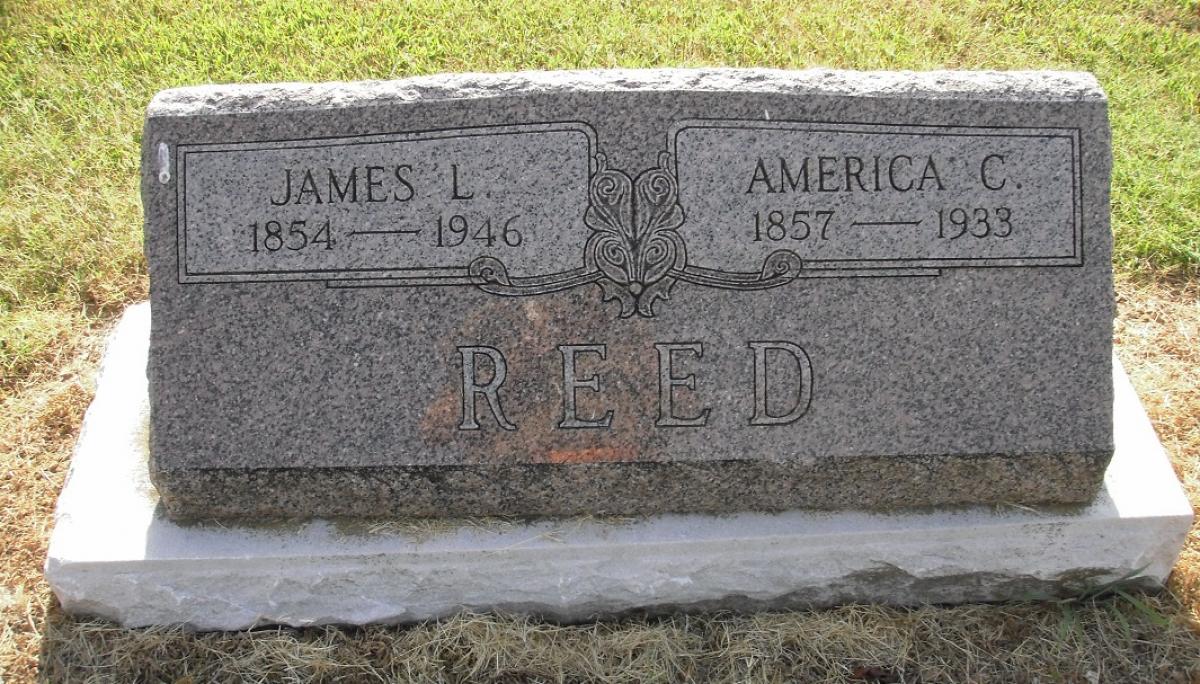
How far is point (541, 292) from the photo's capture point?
7.79 feet

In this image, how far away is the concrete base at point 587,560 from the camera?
2.44 metres

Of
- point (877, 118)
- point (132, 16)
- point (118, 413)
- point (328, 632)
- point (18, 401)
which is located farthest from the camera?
point (132, 16)

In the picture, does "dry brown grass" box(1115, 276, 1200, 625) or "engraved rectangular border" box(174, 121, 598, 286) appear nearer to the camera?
"engraved rectangular border" box(174, 121, 598, 286)

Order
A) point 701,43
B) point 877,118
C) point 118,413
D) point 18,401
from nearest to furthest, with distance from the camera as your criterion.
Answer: point 877,118 → point 118,413 → point 18,401 → point 701,43

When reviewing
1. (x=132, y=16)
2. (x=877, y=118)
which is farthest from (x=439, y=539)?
(x=132, y=16)

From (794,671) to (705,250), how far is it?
108 cm

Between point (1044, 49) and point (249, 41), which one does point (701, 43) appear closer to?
point (1044, 49)

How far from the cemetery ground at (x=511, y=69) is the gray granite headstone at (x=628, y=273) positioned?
48 centimetres

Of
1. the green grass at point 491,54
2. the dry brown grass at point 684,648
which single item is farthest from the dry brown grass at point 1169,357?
the dry brown grass at point 684,648

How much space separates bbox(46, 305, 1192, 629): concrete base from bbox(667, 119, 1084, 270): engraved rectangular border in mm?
625

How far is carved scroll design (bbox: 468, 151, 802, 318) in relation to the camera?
2361mm

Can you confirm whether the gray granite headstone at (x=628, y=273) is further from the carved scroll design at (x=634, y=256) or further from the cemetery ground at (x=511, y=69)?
the cemetery ground at (x=511, y=69)

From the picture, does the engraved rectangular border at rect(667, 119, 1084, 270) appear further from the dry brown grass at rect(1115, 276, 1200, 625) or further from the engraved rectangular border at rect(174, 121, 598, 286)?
the dry brown grass at rect(1115, 276, 1200, 625)

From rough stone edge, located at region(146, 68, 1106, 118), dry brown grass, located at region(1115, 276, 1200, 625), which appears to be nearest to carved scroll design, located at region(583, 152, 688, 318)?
rough stone edge, located at region(146, 68, 1106, 118)
